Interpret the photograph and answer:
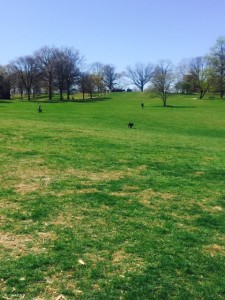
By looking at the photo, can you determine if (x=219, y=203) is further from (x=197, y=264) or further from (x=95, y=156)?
(x=95, y=156)

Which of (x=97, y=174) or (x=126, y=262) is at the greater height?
(x=97, y=174)

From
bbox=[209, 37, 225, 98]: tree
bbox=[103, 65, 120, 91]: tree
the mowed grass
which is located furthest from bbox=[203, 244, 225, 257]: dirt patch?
bbox=[103, 65, 120, 91]: tree

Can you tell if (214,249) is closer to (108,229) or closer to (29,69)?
(108,229)

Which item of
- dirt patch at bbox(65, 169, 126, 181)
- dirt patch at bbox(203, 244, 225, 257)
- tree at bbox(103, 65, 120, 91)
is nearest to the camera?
dirt patch at bbox(203, 244, 225, 257)

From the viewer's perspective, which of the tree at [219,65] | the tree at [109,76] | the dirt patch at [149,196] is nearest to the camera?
the dirt patch at [149,196]

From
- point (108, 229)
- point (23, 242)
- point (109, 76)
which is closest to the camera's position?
point (23, 242)

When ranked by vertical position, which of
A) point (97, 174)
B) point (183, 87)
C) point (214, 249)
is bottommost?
point (214, 249)

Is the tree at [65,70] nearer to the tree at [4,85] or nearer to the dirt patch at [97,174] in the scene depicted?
the tree at [4,85]

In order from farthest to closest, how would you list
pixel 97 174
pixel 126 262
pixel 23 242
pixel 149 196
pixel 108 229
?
pixel 97 174 → pixel 149 196 → pixel 108 229 → pixel 23 242 → pixel 126 262

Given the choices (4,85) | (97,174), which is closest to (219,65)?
(4,85)

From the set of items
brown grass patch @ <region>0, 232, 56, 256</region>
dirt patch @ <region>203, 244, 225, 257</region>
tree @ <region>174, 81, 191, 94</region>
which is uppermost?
tree @ <region>174, 81, 191, 94</region>

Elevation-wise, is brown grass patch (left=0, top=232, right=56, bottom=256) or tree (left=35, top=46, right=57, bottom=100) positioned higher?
tree (left=35, top=46, right=57, bottom=100)

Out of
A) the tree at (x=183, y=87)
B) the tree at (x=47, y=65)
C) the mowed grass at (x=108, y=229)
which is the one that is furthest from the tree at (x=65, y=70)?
the mowed grass at (x=108, y=229)

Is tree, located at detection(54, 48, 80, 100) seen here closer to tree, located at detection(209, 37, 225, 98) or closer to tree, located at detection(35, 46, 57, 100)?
tree, located at detection(35, 46, 57, 100)
